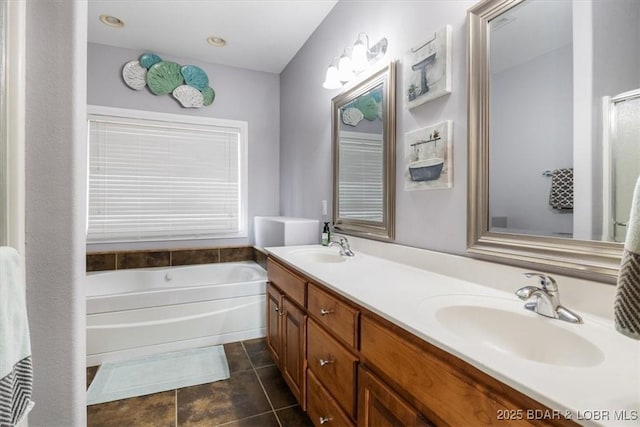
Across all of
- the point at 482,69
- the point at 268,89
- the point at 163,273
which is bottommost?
the point at 163,273

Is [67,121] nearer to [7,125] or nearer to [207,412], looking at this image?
[7,125]

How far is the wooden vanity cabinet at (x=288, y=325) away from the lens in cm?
154

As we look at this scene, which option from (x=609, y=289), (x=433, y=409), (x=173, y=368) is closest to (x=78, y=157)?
(x=433, y=409)

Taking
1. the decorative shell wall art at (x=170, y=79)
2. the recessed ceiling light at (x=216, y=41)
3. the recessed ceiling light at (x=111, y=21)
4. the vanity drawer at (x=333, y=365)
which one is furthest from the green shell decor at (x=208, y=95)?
the vanity drawer at (x=333, y=365)

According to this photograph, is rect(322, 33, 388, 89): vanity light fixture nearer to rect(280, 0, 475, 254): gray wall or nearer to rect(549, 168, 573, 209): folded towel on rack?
rect(280, 0, 475, 254): gray wall

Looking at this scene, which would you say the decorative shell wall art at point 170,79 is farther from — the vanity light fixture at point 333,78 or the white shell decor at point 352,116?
the white shell decor at point 352,116

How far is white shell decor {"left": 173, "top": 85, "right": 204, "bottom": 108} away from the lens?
3.12 meters

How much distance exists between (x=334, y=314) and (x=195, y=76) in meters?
3.03

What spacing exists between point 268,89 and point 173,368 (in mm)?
2981

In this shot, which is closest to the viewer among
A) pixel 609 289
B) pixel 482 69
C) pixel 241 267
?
pixel 609 289

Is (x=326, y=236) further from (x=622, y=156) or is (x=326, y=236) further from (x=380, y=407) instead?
(x=622, y=156)

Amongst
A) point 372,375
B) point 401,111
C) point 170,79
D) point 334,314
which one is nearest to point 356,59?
point 401,111

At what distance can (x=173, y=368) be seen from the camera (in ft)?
7.13

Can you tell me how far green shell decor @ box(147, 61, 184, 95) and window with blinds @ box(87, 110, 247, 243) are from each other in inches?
10.6
